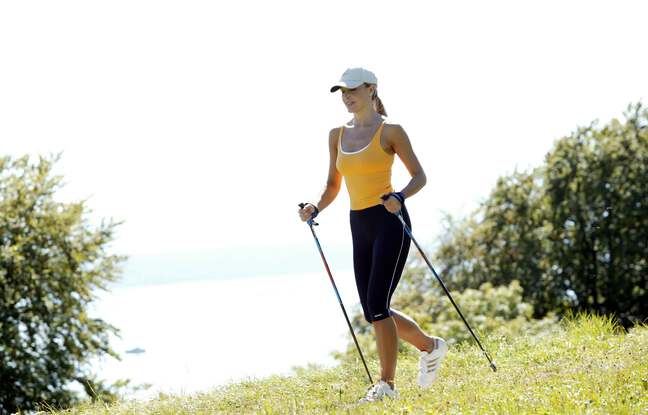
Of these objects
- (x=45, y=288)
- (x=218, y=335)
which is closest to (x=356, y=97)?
(x=45, y=288)

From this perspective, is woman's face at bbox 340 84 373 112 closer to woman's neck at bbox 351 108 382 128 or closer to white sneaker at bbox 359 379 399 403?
woman's neck at bbox 351 108 382 128

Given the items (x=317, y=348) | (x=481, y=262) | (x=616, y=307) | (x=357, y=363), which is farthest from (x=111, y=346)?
(x=357, y=363)

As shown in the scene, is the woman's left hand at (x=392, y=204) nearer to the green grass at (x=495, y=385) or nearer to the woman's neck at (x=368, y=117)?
the woman's neck at (x=368, y=117)

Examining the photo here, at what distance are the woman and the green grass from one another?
48 centimetres

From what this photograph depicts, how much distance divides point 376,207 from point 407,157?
0.43 metres

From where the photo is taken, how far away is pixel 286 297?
2058 inches

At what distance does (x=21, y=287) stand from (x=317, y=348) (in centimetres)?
744

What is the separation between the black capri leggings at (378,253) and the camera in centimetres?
578

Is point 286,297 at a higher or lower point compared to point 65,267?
higher

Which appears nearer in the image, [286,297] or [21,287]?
[21,287]

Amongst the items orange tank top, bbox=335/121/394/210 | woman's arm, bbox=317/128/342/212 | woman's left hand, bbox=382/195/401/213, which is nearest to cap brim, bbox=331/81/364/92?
orange tank top, bbox=335/121/394/210

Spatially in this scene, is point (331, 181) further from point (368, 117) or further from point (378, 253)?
point (378, 253)

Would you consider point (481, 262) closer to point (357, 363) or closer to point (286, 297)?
point (357, 363)

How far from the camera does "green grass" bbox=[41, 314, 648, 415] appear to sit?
527 cm
